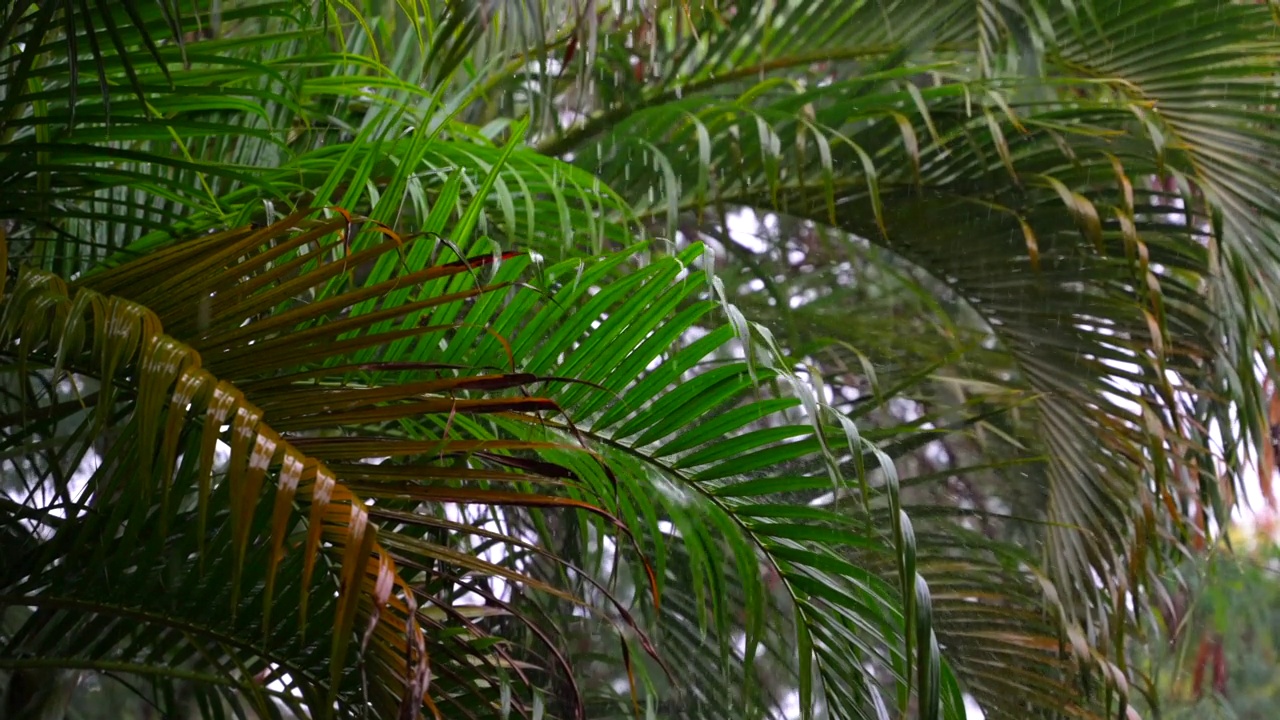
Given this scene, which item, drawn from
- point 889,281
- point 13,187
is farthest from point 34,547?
point 889,281

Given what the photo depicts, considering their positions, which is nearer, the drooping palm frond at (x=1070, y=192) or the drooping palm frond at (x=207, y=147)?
the drooping palm frond at (x=207, y=147)

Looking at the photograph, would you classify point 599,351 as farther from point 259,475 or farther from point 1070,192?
point 1070,192

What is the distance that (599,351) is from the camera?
3.33 ft

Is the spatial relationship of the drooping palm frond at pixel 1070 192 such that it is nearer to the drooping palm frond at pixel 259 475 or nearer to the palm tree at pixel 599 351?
the palm tree at pixel 599 351

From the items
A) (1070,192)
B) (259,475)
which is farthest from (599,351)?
(1070,192)

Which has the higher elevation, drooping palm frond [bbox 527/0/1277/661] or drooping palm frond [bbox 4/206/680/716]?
drooping palm frond [bbox 527/0/1277/661]

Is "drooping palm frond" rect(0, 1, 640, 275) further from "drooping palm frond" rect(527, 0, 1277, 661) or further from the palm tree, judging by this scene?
"drooping palm frond" rect(527, 0, 1277, 661)

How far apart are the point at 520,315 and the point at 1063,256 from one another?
0.97 meters

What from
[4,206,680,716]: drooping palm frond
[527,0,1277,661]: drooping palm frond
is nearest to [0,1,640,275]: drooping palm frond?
[4,206,680,716]: drooping palm frond

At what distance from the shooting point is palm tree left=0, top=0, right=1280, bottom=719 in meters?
0.75

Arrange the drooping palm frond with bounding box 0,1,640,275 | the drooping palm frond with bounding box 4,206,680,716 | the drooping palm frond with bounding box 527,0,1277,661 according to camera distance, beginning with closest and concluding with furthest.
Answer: the drooping palm frond with bounding box 4,206,680,716 < the drooping palm frond with bounding box 0,1,640,275 < the drooping palm frond with bounding box 527,0,1277,661

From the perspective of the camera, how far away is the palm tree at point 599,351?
0.75 metres

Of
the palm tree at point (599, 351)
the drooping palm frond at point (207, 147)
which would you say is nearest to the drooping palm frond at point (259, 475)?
the palm tree at point (599, 351)

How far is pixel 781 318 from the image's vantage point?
1.86 metres
